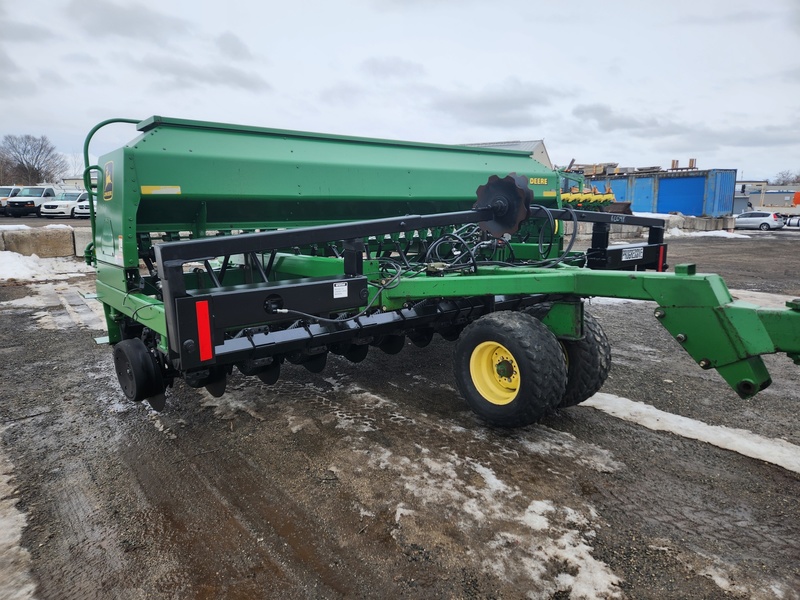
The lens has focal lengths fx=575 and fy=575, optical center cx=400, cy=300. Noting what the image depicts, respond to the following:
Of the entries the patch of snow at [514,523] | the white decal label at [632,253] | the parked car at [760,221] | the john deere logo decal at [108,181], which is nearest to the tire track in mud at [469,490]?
the patch of snow at [514,523]

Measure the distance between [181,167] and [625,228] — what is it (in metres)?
21.6

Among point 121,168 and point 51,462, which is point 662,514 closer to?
point 51,462

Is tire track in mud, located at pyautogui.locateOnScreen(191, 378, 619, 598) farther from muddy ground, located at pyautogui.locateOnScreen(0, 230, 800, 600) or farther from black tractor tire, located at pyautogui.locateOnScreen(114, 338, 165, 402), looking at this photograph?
black tractor tire, located at pyautogui.locateOnScreen(114, 338, 165, 402)

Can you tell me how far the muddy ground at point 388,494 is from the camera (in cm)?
227

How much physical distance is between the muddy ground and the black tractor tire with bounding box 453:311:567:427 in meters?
0.23

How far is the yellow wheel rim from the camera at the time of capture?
338 centimetres

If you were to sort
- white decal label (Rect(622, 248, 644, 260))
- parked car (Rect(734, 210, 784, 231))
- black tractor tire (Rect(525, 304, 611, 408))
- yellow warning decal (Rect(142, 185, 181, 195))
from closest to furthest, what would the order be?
black tractor tire (Rect(525, 304, 611, 408))
yellow warning decal (Rect(142, 185, 181, 195))
white decal label (Rect(622, 248, 644, 260))
parked car (Rect(734, 210, 784, 231))

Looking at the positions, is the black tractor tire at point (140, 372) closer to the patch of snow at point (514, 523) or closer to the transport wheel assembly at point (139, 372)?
the transport wheel assembly at point (139, 372)

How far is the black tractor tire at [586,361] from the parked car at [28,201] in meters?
30.2

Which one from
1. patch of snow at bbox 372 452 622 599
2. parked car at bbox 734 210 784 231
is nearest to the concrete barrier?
patch of snow at bbox 372 452 622 599

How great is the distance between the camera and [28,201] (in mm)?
27016

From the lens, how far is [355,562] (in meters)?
2.36

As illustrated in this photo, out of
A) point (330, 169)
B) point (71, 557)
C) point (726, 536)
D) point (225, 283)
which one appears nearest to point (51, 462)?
point (71, 557)

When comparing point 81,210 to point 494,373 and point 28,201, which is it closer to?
point 28,201
